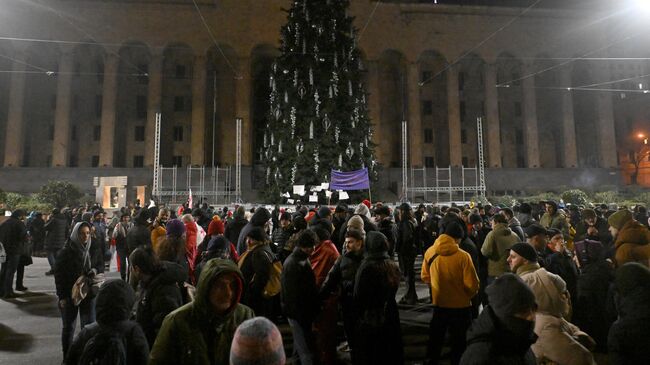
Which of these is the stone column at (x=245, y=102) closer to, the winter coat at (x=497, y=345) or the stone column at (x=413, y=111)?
the stone column at (x=413, y=111)

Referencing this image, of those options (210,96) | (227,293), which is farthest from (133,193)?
(227,293)

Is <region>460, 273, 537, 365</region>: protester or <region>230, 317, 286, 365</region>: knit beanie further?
<region>460, 273, 537, 365</region>: protester

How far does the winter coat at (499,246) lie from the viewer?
19.5ft

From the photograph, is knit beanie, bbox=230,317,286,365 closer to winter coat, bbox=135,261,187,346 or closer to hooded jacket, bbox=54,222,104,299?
winter coat, bbox=135,261,187,346

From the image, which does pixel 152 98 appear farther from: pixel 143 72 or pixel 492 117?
pixel 492 117

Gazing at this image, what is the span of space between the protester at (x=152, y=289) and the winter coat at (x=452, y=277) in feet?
10.0

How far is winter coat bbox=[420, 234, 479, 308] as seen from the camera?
15.2ft

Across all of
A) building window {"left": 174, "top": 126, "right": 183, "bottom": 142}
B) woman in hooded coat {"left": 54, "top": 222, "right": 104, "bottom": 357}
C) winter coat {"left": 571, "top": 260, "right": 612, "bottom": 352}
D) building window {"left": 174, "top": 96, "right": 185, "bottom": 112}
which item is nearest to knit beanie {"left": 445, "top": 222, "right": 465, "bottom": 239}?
winter coat {"left": 571, "top": 260, "right": 612, "bottom": 352}

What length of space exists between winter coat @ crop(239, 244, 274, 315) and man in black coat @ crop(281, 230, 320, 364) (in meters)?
0.65

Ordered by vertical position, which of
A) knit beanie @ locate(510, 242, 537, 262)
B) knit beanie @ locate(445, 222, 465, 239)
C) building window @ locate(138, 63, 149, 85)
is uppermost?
building window @ locate(138, 63, 149, 85)

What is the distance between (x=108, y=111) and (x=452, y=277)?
38.5m

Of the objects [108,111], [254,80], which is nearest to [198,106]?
[254,80]

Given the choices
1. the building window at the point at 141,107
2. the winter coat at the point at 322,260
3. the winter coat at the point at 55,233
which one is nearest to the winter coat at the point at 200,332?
the winter coat at the point at 322,260

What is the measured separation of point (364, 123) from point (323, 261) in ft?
46.8
